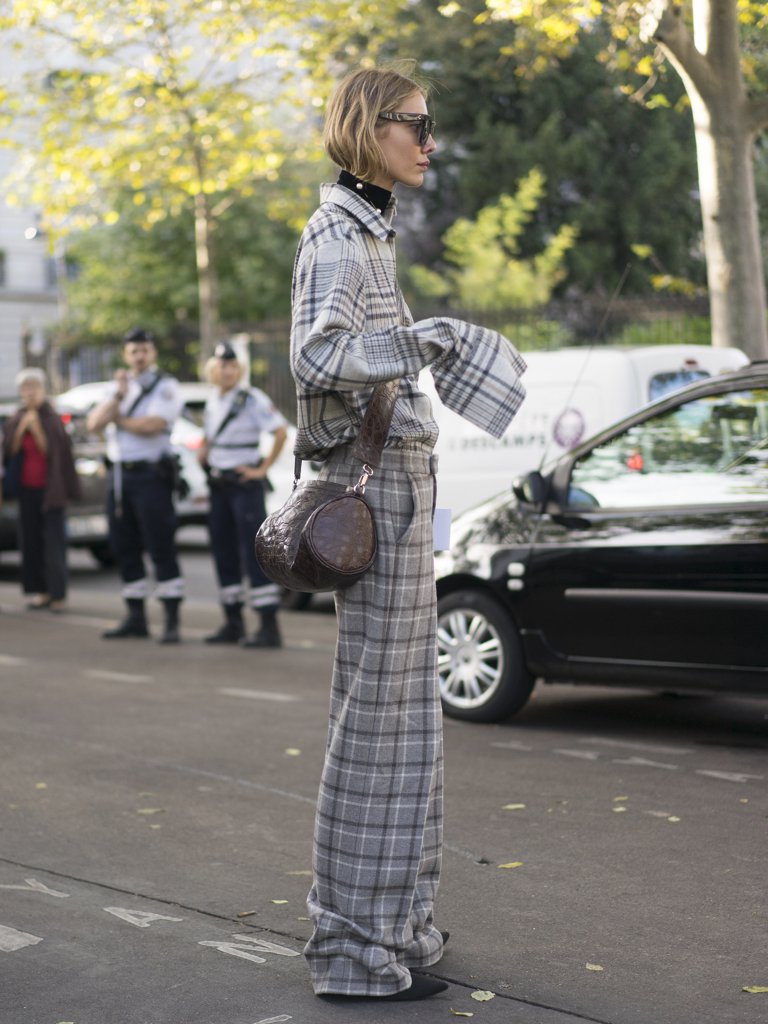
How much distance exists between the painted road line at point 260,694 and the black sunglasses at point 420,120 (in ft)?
16.0

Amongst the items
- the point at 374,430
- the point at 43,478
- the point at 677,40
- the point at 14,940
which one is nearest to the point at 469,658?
the point at 14,940

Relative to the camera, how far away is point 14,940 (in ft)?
14.1

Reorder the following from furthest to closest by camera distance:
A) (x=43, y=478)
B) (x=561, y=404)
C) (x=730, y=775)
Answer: (x=43, y=478)
(x=561, y=404)
(x=730, y=775)

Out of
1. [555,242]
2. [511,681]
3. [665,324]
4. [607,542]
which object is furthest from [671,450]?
[555,242]

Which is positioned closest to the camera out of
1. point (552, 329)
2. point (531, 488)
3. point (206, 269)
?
point (531, 488)

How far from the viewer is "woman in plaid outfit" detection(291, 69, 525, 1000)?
3.68 metres

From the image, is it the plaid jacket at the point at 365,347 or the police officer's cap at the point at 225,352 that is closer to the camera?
the plaid jacket at the point at 365,347

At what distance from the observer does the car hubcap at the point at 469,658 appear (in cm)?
741

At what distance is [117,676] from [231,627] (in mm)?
1476

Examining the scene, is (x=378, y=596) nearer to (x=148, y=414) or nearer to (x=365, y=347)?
(x=365, y=347)

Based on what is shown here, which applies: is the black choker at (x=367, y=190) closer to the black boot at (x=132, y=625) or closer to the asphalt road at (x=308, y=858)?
the asphalt road at (x=308, y=858)

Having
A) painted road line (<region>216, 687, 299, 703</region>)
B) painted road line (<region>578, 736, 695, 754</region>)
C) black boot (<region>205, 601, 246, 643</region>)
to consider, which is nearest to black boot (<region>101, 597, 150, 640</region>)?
black boot (<region>205, 601, 246, 643</region>)

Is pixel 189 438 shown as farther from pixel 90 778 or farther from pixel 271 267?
pixel 271 267

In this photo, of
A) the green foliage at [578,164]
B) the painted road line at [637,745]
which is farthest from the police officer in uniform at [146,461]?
the green foliage at [578,164]
